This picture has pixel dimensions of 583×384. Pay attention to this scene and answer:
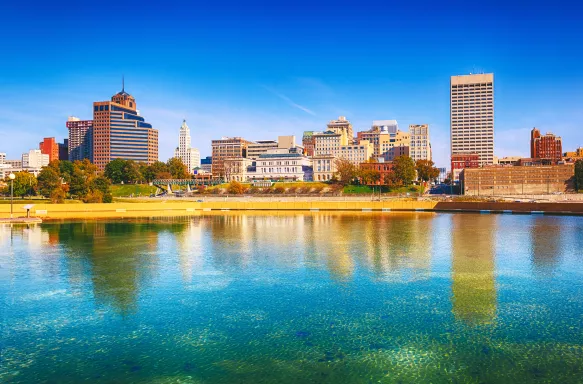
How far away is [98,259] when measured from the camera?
32656 mm

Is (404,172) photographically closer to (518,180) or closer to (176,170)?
(518,180)

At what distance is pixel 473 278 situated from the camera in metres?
25.4

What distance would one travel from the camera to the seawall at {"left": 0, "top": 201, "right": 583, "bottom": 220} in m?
75.9

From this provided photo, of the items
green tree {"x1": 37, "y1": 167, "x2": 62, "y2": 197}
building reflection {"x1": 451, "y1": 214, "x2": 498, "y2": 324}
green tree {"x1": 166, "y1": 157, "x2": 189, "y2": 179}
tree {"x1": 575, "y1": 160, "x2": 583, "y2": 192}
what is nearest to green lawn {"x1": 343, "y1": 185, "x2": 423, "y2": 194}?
tree {"x1": 575, "y1": 160, "x2": 583, "y2": 192}

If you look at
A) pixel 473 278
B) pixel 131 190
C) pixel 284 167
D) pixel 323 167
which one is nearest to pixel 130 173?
pixel 131 190

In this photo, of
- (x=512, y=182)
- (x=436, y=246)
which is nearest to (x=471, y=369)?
(x=436, y=246)

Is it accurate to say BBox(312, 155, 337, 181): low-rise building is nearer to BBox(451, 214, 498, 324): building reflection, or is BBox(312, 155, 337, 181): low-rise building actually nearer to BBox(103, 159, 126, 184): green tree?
BBox(103, 159, 126, 184): green tree

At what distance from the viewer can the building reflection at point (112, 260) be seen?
2244 cm

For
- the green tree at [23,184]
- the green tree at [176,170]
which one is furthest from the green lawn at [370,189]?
the green tree at [23,184]

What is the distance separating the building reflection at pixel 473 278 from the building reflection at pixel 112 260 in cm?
1426

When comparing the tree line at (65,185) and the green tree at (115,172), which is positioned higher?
the green tree at (115,172)

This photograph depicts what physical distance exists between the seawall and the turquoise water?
44023 mm

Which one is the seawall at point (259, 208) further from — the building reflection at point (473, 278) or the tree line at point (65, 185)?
the building reflection at point (473, 278)

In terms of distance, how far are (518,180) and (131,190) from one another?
131m
